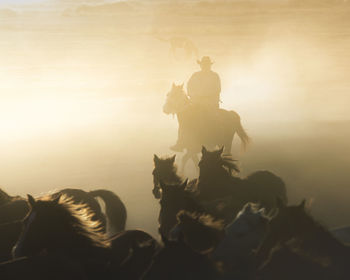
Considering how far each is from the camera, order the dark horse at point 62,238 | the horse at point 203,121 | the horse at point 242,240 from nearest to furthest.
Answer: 1. the dark horse at point 62,238
2. the horse at point 242,240
3. the horse at point 203,121

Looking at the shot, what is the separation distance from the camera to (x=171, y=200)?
580cm

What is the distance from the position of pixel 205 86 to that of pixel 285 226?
10413 mm

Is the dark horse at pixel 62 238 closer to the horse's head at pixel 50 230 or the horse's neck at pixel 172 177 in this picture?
the horse's head at pixel 50 230

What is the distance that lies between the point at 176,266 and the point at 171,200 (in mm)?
1769

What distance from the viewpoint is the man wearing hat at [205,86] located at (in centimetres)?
1460

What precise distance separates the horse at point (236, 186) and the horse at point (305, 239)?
2.06m

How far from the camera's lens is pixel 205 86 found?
1474 cm

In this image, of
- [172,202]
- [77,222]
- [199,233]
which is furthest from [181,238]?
[172,202]

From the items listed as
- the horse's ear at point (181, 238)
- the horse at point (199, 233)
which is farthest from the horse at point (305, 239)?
the horse's ear at point (181, 238)

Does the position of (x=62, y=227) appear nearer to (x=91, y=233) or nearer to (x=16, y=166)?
(x=91, y=233)

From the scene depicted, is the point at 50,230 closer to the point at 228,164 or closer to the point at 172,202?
the point at 172,202

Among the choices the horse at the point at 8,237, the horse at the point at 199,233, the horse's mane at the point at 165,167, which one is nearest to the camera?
the horse at the point at 199,233

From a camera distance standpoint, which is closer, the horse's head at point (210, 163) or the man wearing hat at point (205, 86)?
the horse's head at point (210, 163)

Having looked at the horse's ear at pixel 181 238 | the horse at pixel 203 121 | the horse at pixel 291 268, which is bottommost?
the horse at pixel 291 268
